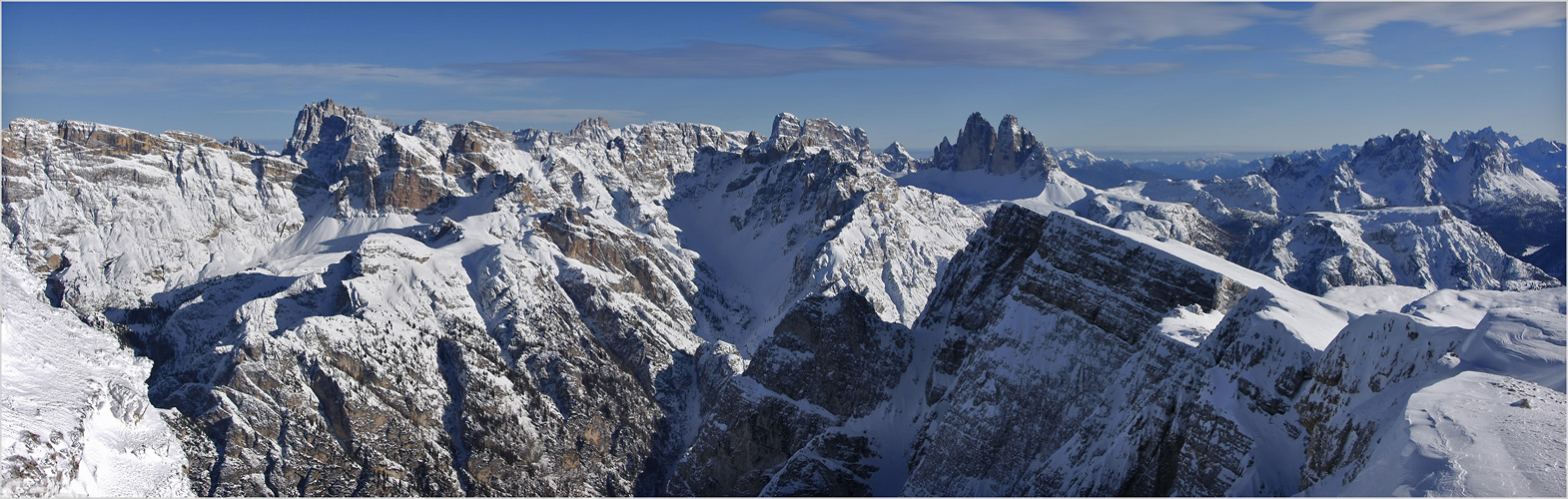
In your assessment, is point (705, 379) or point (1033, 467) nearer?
point (1033, 467)

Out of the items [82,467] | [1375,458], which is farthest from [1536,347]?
[82,467]

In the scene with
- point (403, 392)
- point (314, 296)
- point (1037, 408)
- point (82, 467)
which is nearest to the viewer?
point (1037, 408)

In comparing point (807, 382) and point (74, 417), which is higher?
point (807, 382)

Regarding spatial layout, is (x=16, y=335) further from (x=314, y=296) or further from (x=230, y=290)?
(x=230, y=290)

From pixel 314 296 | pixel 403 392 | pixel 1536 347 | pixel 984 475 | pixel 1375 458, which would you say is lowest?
pixel 403 392

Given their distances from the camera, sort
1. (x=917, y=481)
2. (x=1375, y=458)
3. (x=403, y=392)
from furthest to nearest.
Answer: (x=403, y=392) < (x=917, y=481) < (x=1375, y=458)

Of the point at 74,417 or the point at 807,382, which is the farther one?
the point at 807,382

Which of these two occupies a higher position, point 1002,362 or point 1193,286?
point 1193,286

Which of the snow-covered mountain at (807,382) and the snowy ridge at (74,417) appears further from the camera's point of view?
the snowy ridge at (74,417)

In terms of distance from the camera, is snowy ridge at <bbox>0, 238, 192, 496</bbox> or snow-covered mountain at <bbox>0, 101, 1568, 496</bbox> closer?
snow-covered mountain at <bbox>0, 101, 1568, 496</bbox>

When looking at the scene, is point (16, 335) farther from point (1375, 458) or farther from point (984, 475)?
point (1375, 458)
